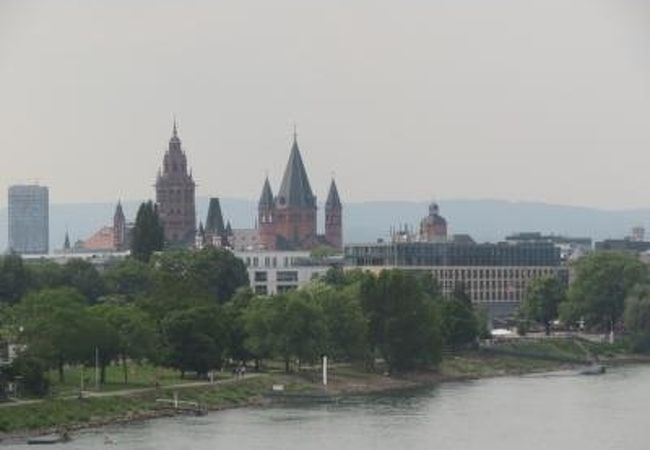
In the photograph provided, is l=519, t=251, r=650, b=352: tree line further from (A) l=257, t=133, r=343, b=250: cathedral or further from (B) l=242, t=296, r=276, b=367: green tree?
(A) l=257, t=133, r=343, b=250: cathedral

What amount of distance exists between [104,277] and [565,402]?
5296cm

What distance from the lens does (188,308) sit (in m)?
86.8

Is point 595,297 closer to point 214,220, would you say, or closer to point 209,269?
point 209,269

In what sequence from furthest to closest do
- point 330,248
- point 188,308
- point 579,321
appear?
point 330,248 < point 579,321 < point 188,308

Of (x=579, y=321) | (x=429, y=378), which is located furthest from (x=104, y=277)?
(x=429, y=378)

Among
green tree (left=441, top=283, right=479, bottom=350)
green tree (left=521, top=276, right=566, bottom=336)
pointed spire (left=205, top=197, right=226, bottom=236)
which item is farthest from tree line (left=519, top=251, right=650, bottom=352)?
pointed spire (left=205, top=197, right=226, bottom=236)

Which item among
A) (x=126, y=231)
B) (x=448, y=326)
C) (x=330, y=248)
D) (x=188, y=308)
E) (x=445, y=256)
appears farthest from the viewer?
(x=126, y=231)

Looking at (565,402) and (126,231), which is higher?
→ (126,231)

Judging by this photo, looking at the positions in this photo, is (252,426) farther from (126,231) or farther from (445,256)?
(126,231)

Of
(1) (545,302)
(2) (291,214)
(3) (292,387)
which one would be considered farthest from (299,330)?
(2) (291,214)

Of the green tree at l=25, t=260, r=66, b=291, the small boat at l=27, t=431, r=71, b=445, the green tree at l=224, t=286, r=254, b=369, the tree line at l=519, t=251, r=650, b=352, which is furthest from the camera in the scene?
the tree line at l=519, t=251, r=650, b=352

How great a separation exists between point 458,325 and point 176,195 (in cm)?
7409

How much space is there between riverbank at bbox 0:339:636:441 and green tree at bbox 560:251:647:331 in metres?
7.45

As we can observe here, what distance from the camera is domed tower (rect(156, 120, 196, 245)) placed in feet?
579
